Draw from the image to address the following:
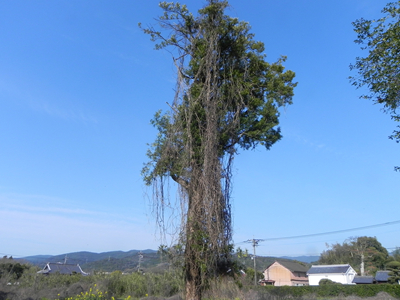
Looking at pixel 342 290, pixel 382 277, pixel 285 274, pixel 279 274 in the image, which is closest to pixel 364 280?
pixel 382 277

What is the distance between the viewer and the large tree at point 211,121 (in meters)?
7.46

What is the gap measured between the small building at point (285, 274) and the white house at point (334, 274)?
648cm

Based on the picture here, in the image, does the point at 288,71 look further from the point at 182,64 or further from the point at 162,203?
the point at 162,203

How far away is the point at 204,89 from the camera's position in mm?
8188

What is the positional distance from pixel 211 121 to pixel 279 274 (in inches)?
1993

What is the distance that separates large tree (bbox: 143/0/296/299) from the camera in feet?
24.5

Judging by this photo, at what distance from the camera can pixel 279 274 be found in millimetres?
53188

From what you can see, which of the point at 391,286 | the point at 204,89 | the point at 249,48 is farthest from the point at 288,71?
the point at 391,286

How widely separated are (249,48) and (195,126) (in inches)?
112

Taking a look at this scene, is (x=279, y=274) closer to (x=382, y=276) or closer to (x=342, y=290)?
(x=382, y=276)

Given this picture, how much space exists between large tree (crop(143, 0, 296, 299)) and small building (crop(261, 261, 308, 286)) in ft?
153

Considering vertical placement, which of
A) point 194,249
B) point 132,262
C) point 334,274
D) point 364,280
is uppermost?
point 132,262

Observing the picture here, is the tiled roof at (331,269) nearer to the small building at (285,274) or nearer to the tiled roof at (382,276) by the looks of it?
the small building at (285,274)

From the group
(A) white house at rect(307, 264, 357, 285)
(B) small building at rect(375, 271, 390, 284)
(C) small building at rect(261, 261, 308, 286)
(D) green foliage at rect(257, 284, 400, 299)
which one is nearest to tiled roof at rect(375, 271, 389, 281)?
(B) small building at rect(375, 271, 390, 284)
